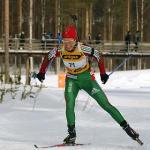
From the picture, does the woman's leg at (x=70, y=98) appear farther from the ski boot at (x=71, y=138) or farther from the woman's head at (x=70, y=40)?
the woman's head at (x=70, y=40)

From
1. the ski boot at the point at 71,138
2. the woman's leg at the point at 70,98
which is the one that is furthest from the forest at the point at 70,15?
the ski boot at the point at 71,138

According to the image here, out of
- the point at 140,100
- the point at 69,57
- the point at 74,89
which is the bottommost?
the point at 140,100

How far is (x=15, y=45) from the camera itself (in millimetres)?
33219

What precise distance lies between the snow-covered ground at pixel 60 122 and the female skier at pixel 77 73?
345mm

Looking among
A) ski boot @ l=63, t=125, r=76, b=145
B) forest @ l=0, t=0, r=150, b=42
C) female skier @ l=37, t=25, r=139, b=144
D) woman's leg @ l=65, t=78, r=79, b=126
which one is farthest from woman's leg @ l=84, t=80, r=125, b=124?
forest @ l=0, t=0, r=150, b=42

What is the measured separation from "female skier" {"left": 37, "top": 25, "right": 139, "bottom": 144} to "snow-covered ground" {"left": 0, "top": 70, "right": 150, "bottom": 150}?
34 centimetres

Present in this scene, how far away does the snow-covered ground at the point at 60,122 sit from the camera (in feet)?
22.9

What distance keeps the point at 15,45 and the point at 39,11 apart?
15.4m

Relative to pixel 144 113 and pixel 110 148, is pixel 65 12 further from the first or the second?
pixel 110 148

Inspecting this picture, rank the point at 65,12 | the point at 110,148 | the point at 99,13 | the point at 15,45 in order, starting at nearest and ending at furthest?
the point at 110,148
the point at 15,45
the point at 65,12
the point at 99,13

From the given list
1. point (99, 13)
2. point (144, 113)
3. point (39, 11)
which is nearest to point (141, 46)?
point (39, 11)

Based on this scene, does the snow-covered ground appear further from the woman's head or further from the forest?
the forest

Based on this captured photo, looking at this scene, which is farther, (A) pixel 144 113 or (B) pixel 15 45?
(B) pixel 15 45

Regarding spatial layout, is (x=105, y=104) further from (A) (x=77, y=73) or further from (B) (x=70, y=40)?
(B) (x=70, y=40)
